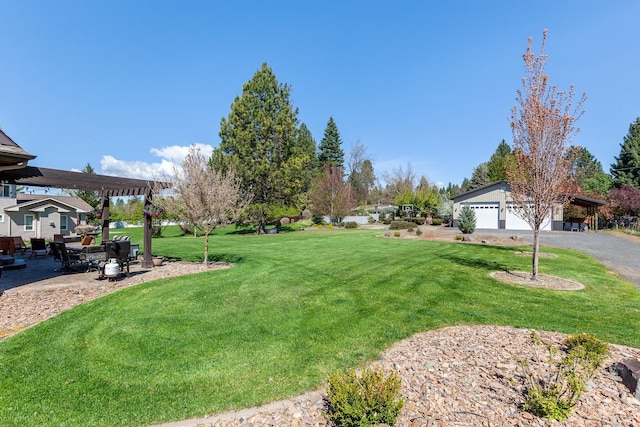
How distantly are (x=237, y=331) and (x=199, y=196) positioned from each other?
617cm

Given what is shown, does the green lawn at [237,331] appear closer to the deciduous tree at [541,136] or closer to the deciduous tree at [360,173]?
the deciduous tree at [541,136]

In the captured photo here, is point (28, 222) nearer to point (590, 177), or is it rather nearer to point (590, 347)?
point (590, 347)

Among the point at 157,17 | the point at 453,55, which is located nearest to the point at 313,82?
the point at 453,55

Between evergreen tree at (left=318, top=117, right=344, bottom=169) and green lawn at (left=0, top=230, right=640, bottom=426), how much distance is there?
54.6m

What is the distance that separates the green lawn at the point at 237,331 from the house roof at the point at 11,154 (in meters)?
3.46

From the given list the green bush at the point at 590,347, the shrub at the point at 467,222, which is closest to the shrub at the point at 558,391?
the green bush at the point at 590,347

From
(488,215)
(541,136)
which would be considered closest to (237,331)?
(541,136)

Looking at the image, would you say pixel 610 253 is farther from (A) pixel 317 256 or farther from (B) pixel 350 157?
(B) pixel 350 157

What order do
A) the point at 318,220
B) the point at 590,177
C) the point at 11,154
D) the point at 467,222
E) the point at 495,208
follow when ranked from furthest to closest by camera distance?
1. the point at 590,177
2. the point at 318,220
3. the point at 495,208
4. the point at 467,222
5. the point at 11,154

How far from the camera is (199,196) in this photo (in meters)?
9.98

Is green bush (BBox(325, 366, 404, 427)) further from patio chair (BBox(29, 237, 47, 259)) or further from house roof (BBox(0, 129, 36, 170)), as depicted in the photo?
patio chair (BBox(29, 237, 47, 259))

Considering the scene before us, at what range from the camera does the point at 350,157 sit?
59000 millimetres

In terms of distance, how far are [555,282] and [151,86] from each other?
18.6 m

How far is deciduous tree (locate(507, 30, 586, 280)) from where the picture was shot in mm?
7734
